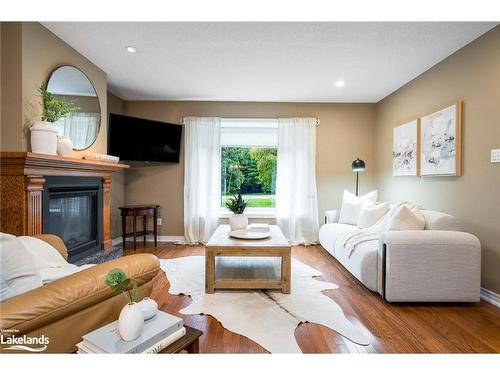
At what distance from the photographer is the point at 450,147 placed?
8.79 ft

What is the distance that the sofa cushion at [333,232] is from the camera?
3.25 metres

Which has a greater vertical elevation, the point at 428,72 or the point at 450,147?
the point at 428,72

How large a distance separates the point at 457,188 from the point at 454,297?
44.3 inches

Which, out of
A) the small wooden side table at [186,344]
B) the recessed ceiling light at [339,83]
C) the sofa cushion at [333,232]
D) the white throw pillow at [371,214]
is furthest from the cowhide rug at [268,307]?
the recessed ceiling light at [339,83]

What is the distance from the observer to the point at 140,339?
93 cm

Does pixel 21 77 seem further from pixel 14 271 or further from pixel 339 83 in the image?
pixel 339 83

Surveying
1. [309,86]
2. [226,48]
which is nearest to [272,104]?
[309,86]

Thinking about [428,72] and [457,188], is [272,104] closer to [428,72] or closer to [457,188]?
[428,72]

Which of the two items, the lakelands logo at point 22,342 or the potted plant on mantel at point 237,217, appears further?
the potted plant on mantel at point 237,217

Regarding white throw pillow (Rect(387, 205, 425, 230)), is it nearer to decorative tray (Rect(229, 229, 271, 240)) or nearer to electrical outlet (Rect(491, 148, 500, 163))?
electrical outlet (Rect(491, 148, 500, 163))

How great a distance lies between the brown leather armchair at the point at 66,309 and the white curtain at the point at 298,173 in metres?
3.34

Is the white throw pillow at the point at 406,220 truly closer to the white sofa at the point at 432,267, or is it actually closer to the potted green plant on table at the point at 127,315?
the white sofa at the point at 432,267

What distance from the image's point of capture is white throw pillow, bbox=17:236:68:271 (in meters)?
1.46
